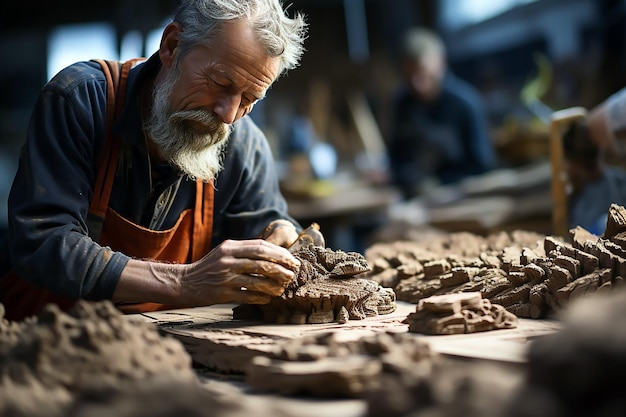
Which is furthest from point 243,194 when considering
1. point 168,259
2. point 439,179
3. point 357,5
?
point 357,5

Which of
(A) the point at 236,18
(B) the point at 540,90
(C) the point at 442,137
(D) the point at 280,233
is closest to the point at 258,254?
(D) the point at 280,233

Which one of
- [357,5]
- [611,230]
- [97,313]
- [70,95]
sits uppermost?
[357,5]

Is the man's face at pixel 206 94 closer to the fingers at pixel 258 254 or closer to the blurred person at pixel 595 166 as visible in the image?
the fingers at pixel 258 254

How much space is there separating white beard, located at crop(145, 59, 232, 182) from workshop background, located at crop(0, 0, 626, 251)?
11.9 ft

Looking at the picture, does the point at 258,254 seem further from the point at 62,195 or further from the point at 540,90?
the point at 540,90

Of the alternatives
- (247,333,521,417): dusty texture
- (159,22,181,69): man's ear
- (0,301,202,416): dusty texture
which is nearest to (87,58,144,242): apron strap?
(159,22,181,69): man's ear

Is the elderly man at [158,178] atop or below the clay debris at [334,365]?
atop

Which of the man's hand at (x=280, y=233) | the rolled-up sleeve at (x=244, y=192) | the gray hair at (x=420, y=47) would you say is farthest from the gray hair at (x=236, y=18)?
the gray hair at (x=420, y=47)

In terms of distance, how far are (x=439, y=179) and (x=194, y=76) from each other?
18.9ft

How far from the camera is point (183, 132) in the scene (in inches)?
117

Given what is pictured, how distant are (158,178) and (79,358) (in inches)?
60.7

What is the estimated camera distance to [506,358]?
1.90m

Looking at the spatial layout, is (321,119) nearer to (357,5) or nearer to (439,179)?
(357,5)

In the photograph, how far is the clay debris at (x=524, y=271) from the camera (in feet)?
8.12
